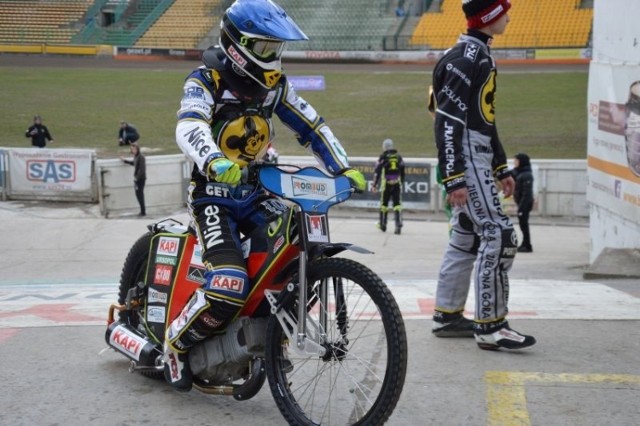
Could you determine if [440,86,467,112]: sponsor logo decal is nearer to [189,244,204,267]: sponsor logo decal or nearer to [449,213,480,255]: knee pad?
[449,213,480,255]: knee pad

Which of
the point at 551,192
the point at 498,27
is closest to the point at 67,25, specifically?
the point at 551,192

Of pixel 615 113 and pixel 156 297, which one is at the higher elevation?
pixel 615 113

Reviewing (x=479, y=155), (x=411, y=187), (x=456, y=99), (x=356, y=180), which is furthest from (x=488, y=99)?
(x=411, y=187)

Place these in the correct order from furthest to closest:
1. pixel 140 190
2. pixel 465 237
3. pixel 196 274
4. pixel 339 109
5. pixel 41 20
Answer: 1. pixel 41 20
2. pixel 339 109
3. pixel 140 190
4. pixel 465 237
5. pixel 196 274

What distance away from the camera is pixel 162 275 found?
189 inches

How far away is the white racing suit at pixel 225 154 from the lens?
411 cm

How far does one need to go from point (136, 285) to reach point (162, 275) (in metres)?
0.38

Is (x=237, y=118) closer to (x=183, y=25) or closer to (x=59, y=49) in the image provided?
(x=183, y=25)

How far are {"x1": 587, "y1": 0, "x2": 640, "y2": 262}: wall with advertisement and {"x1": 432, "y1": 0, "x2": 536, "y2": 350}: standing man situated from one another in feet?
15.7

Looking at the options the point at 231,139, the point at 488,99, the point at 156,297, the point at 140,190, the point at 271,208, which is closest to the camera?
the point at 271,208

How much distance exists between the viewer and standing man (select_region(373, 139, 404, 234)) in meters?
19.7

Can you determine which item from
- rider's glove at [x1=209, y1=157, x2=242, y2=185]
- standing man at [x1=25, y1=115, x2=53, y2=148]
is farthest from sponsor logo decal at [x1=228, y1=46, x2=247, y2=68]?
standing man at [x1=25, y1=115, x2=53, y2=148]

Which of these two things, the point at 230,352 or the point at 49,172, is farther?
the point at 49,172

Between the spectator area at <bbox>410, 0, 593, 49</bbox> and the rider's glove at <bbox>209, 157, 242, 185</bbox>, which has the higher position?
the spectator area at <bbox>410, 0, 593, 49</bbox>
